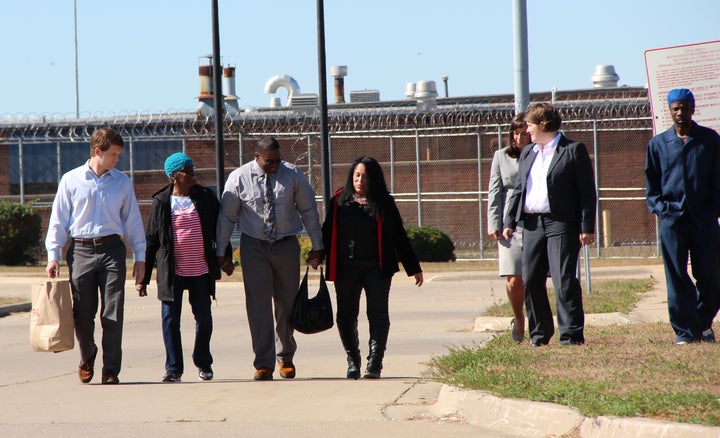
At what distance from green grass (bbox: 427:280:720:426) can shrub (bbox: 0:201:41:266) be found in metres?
19.8

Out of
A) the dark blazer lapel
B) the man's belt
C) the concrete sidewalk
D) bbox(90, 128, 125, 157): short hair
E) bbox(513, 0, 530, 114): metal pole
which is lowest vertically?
the concrete sidewalk

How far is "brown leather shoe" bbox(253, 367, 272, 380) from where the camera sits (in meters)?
9.02

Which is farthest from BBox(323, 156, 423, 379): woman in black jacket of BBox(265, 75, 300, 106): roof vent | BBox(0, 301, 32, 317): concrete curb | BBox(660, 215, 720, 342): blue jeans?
BBox(265, 75, 300, 106): roof vent

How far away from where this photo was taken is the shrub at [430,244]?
80.3ft

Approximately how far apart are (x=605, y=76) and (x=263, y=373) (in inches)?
1277

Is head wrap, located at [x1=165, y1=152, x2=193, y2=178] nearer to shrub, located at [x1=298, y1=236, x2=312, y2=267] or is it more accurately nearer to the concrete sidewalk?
the concrete sidewalk

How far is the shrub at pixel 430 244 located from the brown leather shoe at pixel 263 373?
15390mm

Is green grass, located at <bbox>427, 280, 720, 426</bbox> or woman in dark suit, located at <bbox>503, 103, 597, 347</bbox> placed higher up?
woman in dark suit, located at <bbox>503, 103, 597, 347</bbox>

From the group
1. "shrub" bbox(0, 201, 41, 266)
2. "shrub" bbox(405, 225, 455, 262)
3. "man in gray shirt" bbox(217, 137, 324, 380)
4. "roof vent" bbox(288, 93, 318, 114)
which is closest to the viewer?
"man in gray shirt" bbox(217, 137, 324, 380)

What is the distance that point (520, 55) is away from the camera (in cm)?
1402

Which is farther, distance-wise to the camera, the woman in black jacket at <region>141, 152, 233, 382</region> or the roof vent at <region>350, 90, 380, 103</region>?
the roof vent at <region>350, 90, 380, 103</region>

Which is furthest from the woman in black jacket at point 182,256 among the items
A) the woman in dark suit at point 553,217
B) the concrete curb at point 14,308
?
the concrete curb at point 14,308

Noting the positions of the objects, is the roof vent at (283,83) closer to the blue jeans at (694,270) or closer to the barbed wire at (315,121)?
the barbed wire at (315,121)

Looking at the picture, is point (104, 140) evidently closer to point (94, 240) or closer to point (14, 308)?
point (94, 240)
